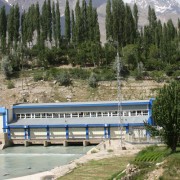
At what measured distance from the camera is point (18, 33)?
7312 cm

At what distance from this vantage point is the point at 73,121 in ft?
139

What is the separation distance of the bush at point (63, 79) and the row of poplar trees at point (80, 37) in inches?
297

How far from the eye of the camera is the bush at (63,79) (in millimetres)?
59072

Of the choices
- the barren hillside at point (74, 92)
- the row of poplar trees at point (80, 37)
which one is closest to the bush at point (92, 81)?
the barren hillside at point (74, 92)

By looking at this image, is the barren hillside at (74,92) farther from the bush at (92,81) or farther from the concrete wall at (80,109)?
the concrete wall at (80,109)

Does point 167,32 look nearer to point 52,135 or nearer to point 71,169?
point 52,135

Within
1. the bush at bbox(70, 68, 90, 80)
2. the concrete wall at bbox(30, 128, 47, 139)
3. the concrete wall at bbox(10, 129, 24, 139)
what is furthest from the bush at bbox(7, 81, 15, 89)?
the concrete wall at bbox(30, 128, 47, 139)

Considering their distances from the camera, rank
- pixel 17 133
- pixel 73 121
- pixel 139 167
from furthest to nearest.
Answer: pixel 17 133
pixel 73 121
pixel 139 167

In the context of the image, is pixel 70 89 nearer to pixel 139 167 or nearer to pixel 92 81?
pixel 92 81

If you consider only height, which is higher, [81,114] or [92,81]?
[92,81]

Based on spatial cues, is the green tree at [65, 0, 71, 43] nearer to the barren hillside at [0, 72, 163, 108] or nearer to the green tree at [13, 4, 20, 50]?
the green tree at [13, 4, 20, 50]

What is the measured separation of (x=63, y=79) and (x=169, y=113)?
3585 centimetres

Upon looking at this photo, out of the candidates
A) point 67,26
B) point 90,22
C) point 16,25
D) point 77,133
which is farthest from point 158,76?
point 16,25

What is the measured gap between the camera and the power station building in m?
40.7
